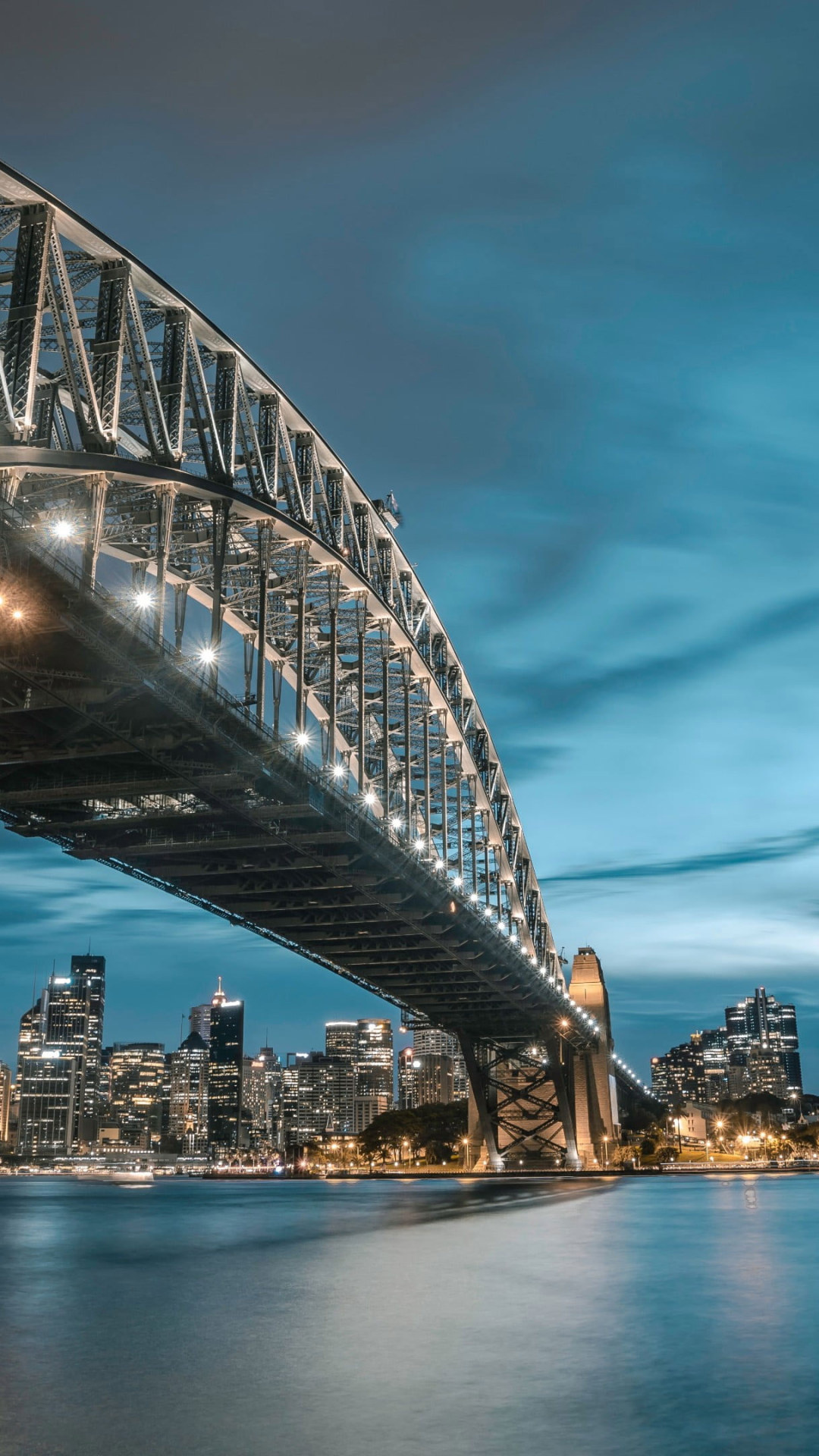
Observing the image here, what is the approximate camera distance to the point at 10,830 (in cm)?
4919

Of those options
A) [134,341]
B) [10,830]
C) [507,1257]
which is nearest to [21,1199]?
[10,830]

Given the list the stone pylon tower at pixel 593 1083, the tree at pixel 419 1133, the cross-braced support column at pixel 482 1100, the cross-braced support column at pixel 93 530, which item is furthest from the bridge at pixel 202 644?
the tree at pixel 419 1133

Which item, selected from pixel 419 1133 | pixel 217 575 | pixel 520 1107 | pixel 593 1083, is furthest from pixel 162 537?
pixel 419 1133

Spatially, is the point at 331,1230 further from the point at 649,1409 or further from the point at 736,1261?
the point at 649,1409

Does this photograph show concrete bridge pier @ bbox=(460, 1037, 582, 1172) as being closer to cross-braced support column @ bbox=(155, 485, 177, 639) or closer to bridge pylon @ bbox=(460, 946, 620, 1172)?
bridge pylon @ bbox=(460, 946, 620, 1172)

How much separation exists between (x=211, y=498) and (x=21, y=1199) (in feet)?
334

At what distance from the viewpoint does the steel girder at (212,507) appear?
32531 mm

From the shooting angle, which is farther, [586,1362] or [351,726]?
[351,726]

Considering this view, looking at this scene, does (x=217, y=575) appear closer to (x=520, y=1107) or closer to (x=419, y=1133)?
(x=520, y=1107)

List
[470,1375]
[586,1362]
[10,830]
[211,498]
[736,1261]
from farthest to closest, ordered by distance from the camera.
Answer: [10,830] < [211,498] < [736,1261] < [586,1362] < [470,1375]

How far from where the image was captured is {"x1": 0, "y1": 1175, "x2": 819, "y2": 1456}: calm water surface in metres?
16.0

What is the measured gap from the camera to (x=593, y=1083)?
125562mm

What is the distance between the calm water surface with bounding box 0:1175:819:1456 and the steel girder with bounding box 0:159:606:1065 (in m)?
16.9

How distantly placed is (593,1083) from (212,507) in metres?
95.2
